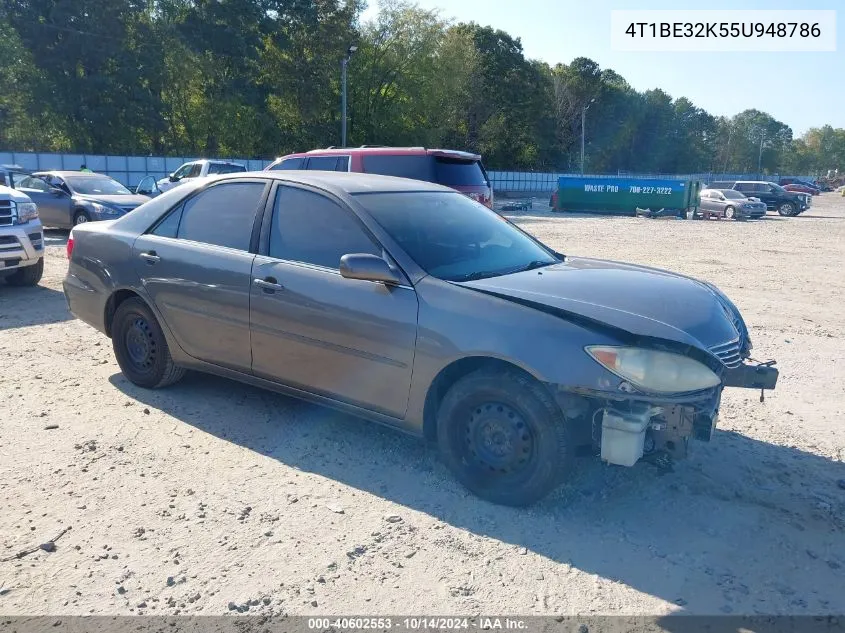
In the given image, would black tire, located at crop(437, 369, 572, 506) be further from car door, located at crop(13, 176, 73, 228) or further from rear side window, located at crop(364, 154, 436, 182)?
car door, located at crop(13, 176, 73, 228)

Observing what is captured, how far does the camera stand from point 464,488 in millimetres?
3883

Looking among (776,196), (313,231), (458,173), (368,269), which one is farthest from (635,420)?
(776,196)

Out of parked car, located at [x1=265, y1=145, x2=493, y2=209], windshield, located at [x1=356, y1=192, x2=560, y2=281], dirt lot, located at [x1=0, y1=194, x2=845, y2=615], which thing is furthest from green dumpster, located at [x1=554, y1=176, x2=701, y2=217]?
windshield, located at [x1=356, y1=192, x2=560, y2=281]

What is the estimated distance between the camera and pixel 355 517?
11.8 ft

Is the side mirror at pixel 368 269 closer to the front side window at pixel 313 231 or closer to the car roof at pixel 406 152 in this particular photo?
the front side window at pixel 313 231

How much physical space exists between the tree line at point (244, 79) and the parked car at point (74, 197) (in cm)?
2621

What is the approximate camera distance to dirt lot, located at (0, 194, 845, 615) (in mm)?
2979

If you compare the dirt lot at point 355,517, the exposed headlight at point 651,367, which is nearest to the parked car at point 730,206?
the dirt lot at point 355,517

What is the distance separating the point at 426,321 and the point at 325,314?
0.70 meters

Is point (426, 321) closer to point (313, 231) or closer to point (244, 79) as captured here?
point (313, 231)

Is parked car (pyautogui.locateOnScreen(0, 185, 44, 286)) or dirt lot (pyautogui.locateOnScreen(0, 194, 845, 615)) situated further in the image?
parked car (pyautogui.locateOnScreen(0, 185, 44, 286))

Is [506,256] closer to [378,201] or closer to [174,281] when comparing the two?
[378,201]

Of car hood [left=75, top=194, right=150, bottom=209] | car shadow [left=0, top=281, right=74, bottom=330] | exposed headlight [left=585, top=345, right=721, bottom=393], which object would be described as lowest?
car shadow [left=0, top=281, right=74, bottom=330]

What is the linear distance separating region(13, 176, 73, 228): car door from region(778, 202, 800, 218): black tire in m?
33.4
